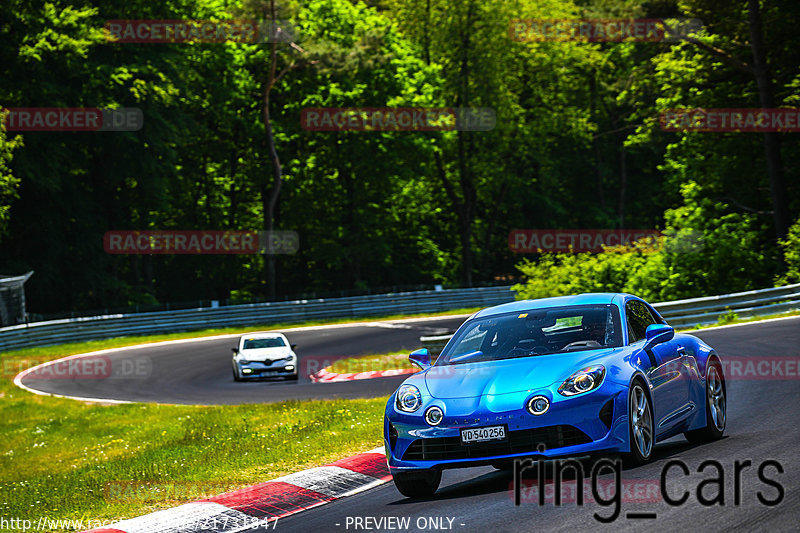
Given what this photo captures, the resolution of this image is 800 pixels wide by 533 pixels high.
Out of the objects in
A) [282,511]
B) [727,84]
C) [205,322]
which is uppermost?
[727,84]

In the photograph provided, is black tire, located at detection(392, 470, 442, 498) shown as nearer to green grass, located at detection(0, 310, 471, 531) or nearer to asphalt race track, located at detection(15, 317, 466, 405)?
green grass, located at detection(0, 310, 471, 531)

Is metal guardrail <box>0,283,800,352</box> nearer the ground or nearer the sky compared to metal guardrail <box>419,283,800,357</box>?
nearer the ground

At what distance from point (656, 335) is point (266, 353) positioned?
65.3 ft

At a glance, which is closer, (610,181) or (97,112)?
(97,112)

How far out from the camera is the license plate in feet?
25.2

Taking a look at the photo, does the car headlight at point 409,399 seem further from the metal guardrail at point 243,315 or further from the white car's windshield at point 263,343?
the metal guardrail at point 243,315

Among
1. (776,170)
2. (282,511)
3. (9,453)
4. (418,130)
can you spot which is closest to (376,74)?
(418,130)

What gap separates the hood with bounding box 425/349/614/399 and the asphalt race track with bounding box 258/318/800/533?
805 millimetres

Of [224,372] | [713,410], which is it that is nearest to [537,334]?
[713,410]

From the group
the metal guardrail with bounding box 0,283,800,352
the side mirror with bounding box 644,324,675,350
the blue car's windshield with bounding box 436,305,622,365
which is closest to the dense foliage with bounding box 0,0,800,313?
the metal guardrail with bounding box 0,283,800,352

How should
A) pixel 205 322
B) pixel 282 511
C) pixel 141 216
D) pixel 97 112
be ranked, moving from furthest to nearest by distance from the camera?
pixel 141 216
pixel 97 112
pixel 205 322
pixel 282 511

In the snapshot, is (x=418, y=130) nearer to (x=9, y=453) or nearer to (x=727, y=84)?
(x=727, y=84)

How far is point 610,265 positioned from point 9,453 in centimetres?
1711

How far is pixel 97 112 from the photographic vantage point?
50.1m
